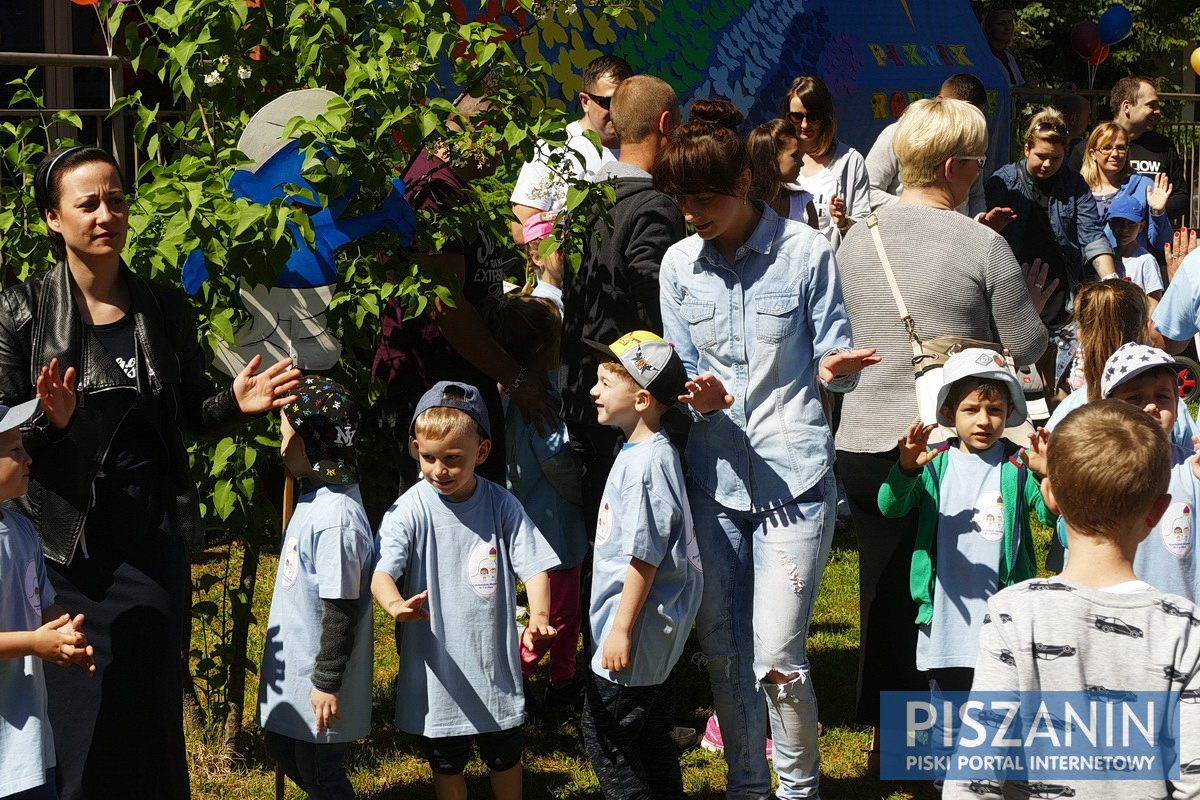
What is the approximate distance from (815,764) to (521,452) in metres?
1.67

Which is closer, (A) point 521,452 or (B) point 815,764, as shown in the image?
(B) point 815,764

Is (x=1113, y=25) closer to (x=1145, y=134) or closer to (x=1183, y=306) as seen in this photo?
(x=1145, y=134)

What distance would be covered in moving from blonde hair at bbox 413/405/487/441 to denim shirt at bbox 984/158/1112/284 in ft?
11.2

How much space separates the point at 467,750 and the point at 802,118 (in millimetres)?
3520

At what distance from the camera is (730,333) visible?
13.5 ft

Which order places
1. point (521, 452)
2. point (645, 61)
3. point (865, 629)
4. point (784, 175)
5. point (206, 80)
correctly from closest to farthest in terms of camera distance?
1. point (206, 80)
2. point (865, 629)
3. point (521, 452)
4. point (784, 175)
5. point (645, 61)

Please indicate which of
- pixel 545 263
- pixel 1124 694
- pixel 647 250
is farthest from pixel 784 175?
pixel 1124 694

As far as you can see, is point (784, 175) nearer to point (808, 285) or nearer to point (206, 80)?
point (808, 285)

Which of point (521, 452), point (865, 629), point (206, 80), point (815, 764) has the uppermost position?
point (206, 80)

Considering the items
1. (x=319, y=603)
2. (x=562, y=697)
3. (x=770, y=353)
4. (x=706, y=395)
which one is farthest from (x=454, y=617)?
(x=562, y=697)

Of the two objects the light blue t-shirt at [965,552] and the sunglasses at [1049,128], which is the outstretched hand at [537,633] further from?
the sunglasses at [1049,128]

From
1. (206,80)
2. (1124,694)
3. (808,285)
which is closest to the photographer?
(1124,694)

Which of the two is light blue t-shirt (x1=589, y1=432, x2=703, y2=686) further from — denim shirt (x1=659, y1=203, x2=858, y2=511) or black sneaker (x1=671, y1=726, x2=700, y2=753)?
black sneaker (x1=671, y1=726, x2=700, y2=753)

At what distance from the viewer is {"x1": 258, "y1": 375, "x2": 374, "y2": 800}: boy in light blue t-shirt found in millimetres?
3926
